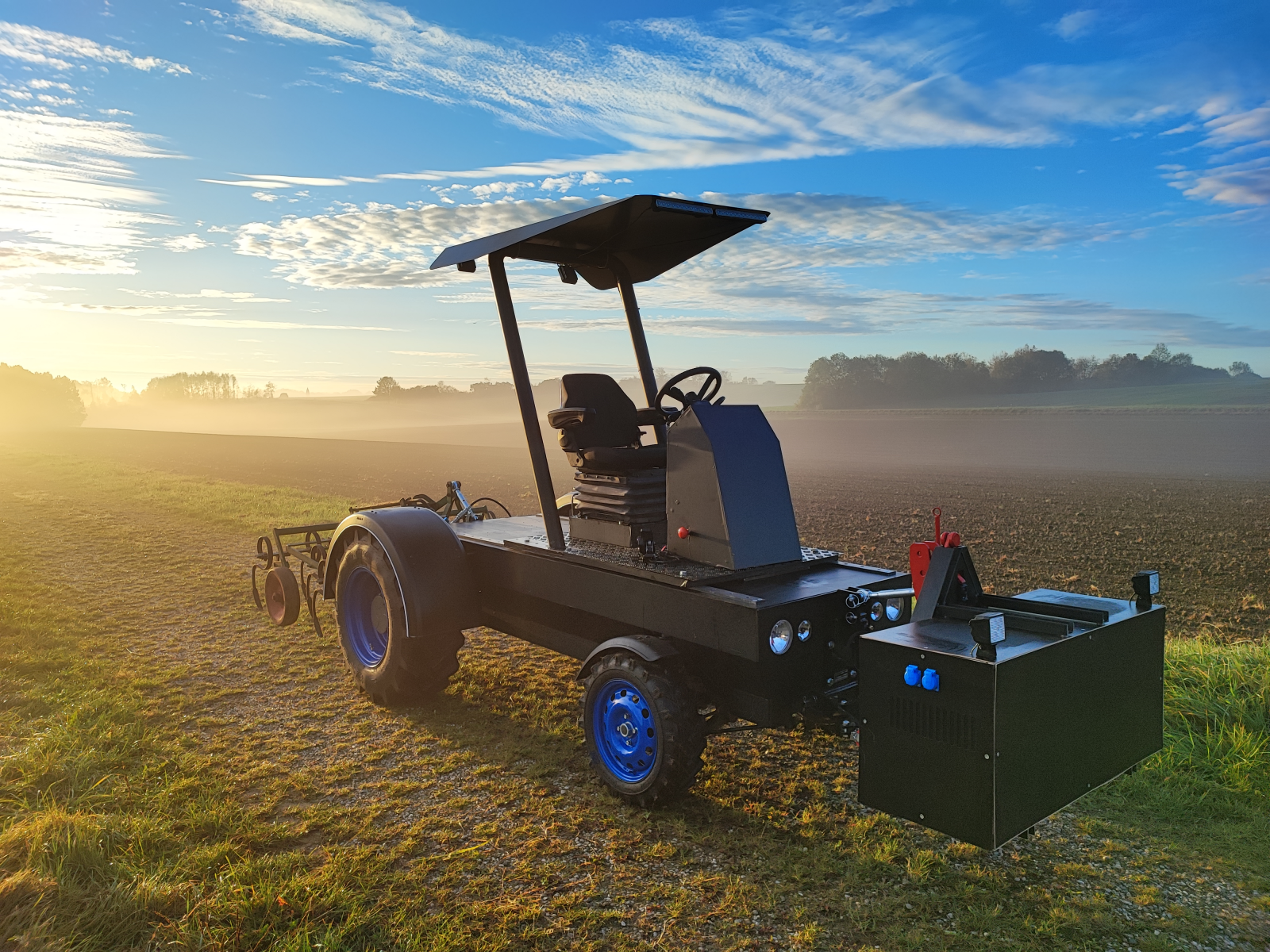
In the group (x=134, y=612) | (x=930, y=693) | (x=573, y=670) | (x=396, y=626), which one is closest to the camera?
(x=930, y=693)

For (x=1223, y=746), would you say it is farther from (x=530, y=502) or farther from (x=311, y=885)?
(x=530, y=502)

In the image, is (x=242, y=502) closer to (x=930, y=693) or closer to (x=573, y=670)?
(x=573, y=670)

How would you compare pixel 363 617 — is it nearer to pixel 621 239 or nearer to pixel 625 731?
pixel 625 731

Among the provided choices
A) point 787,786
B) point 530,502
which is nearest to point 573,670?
point 787,786

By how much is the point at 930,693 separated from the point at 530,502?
16.7m

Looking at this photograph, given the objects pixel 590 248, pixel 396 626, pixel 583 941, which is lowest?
pixel 583 941

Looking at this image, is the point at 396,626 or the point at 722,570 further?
the point at 396,626

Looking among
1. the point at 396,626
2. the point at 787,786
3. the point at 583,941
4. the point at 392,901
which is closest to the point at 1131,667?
the point at 787,786

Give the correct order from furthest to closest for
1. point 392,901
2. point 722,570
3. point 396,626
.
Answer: point 396,626, point 722,570, point 392,901

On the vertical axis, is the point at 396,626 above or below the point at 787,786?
above

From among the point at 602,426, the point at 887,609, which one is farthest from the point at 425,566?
the point at 887,609

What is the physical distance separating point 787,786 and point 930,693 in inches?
64.6

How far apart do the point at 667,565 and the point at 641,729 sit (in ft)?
2.82

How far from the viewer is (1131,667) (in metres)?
3.57
